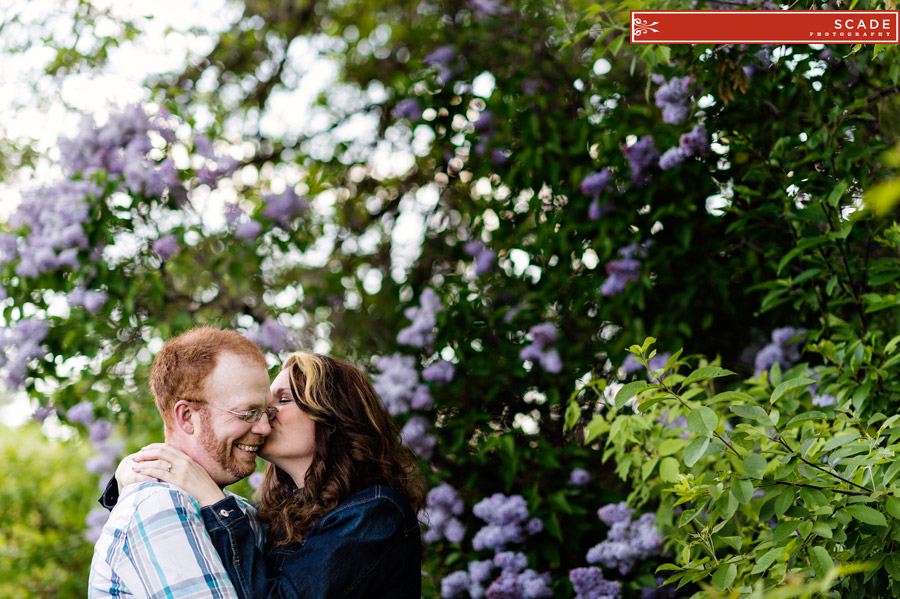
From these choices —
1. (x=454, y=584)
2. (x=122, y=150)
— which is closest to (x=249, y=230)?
(x=122, y=150)

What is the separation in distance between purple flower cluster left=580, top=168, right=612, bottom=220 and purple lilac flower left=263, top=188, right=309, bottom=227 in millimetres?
Answer: 1357

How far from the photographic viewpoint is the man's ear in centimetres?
178

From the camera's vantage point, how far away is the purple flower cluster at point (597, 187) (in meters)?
3.20

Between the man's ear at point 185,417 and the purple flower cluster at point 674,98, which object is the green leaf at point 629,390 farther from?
the purple flower cluster at point 674,98

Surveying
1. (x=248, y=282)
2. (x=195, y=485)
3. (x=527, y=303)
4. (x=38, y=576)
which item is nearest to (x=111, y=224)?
(x=248, y=282)

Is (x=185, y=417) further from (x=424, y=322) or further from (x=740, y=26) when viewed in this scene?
(x=740, y=26)

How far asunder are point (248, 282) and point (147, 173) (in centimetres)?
74

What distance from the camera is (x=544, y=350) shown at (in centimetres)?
331

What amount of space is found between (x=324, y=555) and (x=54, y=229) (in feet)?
7.41

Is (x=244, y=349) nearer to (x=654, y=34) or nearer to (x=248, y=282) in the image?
(x=654, y=34)

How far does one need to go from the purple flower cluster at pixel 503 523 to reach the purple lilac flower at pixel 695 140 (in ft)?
4.81

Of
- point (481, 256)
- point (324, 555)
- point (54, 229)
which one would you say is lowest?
point (324, 555)

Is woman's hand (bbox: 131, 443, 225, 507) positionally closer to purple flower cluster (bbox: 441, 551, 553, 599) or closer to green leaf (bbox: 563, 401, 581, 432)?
green leaf (bbox: 563, 401, 581, 432)

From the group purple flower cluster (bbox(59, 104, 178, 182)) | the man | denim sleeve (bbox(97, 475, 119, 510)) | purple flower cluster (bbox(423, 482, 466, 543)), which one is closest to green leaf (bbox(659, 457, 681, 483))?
the man
